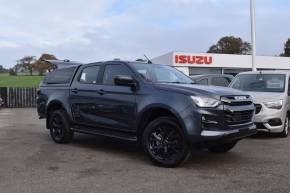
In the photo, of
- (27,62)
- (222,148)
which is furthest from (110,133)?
(27,62)

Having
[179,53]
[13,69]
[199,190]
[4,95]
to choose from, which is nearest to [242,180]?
[199,190]

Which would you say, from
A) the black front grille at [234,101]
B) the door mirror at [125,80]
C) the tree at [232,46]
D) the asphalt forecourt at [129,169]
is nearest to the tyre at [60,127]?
the asphalt forecourt at [129,169]

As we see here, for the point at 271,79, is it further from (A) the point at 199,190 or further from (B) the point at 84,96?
(A) the point at 199,190

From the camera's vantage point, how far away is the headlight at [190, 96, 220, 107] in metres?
6.47

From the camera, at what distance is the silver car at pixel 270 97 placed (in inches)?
380

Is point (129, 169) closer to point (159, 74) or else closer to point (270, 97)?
point (159, 74)

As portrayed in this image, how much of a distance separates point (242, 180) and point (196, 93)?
1511 mm

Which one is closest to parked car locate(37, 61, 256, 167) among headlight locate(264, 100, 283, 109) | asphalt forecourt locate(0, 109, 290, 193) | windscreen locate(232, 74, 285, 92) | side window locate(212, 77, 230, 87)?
asphalt forecourt locate(0, 109, 290, 193)

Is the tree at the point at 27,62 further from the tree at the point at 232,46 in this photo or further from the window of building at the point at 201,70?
the tree at the point at 232,46

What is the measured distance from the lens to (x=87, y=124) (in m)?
8.55

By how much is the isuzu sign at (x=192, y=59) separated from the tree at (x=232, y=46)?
46.2 m

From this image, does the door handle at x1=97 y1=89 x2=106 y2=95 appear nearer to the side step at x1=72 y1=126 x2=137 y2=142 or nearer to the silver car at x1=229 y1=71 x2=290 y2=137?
the side step at x1=72 y1=126 x2=137 y2=142

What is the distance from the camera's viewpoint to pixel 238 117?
22.3ft

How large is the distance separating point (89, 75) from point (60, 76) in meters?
1.25
